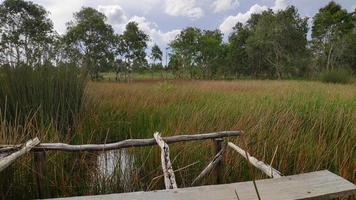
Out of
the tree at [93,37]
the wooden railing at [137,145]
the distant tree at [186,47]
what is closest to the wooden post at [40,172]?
the wooden railing at [137,145]

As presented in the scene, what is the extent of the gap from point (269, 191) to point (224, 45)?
27328 mm

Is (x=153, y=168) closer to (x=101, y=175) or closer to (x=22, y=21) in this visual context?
(x=101, y=175)

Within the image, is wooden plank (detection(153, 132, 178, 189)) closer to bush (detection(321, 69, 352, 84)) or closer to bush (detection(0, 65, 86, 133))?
bush (detection(0, 65, 86, 133))

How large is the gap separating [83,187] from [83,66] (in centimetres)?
262

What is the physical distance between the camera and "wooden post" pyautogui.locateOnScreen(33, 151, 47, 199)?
172cm

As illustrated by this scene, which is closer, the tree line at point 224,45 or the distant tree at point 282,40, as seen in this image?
the tree line at point 224,45

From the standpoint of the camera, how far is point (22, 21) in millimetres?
13828

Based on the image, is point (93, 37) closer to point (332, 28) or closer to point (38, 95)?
point (38, 95)

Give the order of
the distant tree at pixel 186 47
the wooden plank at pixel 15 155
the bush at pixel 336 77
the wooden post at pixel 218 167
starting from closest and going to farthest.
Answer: the wooden plank at pixel 15 155
the wooden post at pixel 218 167
the bush at pixel 336 77
the distant tree at pixel 186 47

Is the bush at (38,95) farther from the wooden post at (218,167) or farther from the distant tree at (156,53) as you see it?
the distant tree at (156,53)

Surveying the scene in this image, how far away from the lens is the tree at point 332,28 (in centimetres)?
2048

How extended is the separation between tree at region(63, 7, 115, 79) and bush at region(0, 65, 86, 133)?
12.3 meters

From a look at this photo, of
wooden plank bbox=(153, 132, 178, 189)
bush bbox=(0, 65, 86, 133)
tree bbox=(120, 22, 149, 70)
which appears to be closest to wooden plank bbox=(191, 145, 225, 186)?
wooden plank bbox=(153, 132, 178, 189)

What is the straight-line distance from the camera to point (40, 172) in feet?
5.72
